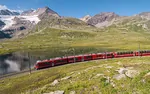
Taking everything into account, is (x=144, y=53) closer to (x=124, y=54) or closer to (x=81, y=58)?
(x=124, y=54)

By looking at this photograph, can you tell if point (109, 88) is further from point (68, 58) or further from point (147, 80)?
point (68, 58)

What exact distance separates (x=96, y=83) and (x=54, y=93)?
735 cm

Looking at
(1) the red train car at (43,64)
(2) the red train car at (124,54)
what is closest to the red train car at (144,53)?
(2) the red train car at (124,54)

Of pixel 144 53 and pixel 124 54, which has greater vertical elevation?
pixel 144 53

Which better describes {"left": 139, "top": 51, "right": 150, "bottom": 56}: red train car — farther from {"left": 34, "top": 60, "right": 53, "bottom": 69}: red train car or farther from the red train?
{"left": 34, "top": 60, "right": 53, "bottom": 69}: red train car

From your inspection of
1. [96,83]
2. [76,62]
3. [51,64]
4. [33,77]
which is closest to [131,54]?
[76,62]

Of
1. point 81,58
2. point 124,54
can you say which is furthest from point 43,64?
point 124,54

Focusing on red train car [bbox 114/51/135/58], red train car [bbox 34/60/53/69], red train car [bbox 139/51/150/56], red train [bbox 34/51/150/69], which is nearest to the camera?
red train car [bbox 34/60/53/69]

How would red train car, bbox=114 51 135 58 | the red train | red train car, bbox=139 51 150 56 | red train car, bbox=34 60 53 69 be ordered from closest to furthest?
1. red train car, bbox=34 60 53 69
2. the red train
3. red train car, bbox=139 51 150 56
4. red train car, bbox=114 51 135 58

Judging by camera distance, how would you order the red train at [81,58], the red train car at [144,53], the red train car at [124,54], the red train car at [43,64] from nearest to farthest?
the red train car at [43,64] → the red train at [81,58] → the red train car at [144,53] → the red train car at [124,54]

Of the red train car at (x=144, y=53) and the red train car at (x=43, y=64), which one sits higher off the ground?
the red train car at (x=144, y=53)

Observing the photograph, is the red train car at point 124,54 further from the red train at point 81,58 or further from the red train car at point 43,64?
the red train car at point 43,64

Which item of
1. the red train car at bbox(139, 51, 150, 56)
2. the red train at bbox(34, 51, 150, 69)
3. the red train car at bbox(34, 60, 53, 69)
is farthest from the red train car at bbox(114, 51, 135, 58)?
the red train car at bbox(34, 60, 53, 69)

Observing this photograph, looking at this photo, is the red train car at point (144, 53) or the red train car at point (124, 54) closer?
the red train car at point (144, 53)
